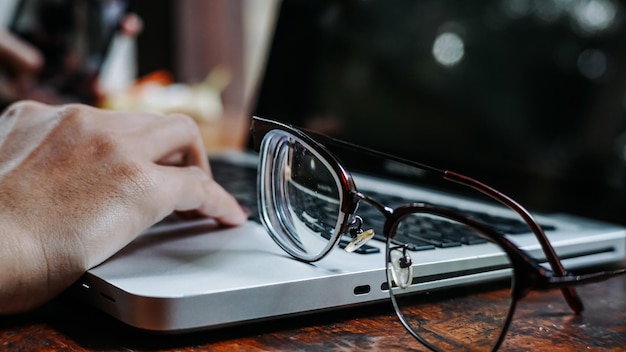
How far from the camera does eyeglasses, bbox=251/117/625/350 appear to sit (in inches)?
14.7

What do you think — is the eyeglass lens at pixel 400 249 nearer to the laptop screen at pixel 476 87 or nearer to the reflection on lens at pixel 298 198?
the reflection on lens at pixel 298 198

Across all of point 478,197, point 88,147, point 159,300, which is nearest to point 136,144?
point 88,147

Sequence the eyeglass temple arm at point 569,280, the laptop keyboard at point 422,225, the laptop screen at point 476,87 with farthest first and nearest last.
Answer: the laptop screen at point 476,87
the laptop keyboard at point 422,225
the eyeglass temple arm at point 569,280

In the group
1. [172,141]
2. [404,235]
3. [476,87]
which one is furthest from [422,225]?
[476,87]

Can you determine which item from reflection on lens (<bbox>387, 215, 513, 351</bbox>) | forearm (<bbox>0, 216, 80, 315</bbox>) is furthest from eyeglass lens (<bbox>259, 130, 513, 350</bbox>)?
forearm (<bbox>0, 216, 80, 315</bbox>)

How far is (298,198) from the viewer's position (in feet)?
1.57

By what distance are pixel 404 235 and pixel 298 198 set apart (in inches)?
3.0

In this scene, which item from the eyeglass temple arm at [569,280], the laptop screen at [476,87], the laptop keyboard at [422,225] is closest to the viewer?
the eyeglass temple arm at [569,280]

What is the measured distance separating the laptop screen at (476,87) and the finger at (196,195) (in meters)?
0.34

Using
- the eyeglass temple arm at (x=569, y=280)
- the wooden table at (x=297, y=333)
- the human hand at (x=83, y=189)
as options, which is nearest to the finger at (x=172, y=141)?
the human hand at (x=83, y=189)

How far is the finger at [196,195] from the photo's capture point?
0.45 meters

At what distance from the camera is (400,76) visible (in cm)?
85

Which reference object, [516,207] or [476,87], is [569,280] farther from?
[476,87]

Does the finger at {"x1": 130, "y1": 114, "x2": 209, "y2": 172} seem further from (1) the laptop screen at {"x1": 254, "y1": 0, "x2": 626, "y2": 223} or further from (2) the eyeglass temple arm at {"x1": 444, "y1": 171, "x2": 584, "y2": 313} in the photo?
(1) the laptop screen at {"x1": 254, "y1": 0, "x2": 626, "y2": 223}
